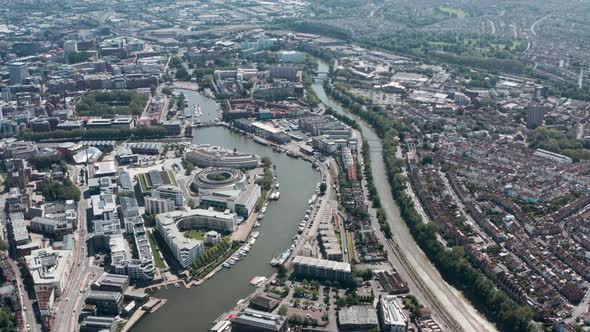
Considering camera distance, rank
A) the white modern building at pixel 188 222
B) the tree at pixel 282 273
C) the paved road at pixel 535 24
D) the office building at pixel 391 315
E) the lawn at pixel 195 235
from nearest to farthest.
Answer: the office building at pixel 391 315, the tree at pixel 282 273, the white modern building at pixel 188 222, the lawn at pixel 195 235, the paved road at pixel 535 24

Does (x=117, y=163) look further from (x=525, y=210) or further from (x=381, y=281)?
(x=525, y=210)

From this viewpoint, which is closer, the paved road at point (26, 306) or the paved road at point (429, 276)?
the paved road at point (26, 306)

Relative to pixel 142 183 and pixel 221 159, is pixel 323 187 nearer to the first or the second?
pixel 221 159

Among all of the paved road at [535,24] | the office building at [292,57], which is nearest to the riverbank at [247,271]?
the office building at [292,57]

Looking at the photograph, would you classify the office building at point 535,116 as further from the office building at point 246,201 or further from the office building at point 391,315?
the office building at point 391,315

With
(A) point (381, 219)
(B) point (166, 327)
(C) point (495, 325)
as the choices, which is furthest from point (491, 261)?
(B) point (166, 327)

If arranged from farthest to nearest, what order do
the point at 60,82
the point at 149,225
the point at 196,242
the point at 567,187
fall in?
the point at 60,82
the point at 567,187
the point at 149,225
the point at 196,242

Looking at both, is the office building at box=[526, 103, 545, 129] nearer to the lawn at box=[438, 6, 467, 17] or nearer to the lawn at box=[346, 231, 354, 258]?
the lawn at box=[346, 231, 354, 258]
